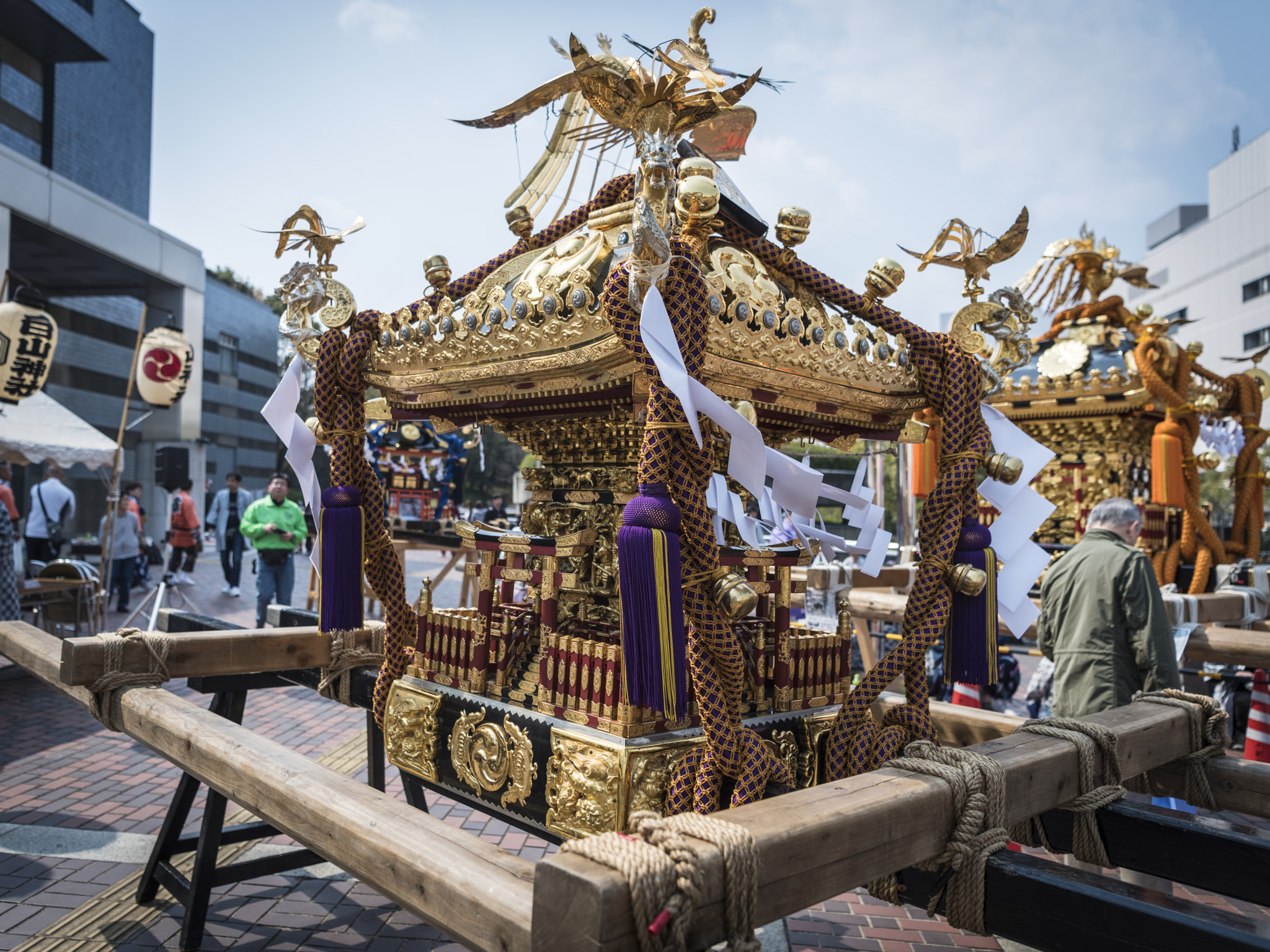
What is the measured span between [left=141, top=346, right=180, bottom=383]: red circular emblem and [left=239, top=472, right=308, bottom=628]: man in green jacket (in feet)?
11.8

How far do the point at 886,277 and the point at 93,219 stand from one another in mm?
18114

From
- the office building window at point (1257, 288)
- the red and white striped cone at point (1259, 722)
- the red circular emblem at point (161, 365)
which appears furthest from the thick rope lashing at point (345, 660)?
the office building window at point (1257, 288)

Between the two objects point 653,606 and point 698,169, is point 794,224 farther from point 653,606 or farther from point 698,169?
point 653,606

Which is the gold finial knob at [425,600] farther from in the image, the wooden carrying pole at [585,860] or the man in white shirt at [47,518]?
the man in white shirt at [47,518]

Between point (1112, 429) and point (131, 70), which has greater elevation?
point (131, 70)

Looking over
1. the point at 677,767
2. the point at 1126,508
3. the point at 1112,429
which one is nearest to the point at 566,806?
the point at 677,767

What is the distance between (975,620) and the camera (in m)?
2.12

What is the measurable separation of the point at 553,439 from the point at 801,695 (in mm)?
1121

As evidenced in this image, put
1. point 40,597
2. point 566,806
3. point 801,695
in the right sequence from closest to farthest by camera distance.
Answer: point 566,806 < point 801,695 < point 40,597

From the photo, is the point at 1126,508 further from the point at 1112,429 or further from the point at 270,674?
the point at 270,674

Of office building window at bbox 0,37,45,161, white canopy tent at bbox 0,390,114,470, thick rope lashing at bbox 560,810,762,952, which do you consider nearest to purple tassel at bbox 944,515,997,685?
thick rope lashing at bbox 560,810,762,952

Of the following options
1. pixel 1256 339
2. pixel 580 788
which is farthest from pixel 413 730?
pixel 1256 339

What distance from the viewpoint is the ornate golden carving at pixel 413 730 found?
2430 millimetres

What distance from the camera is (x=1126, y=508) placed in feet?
11.6
